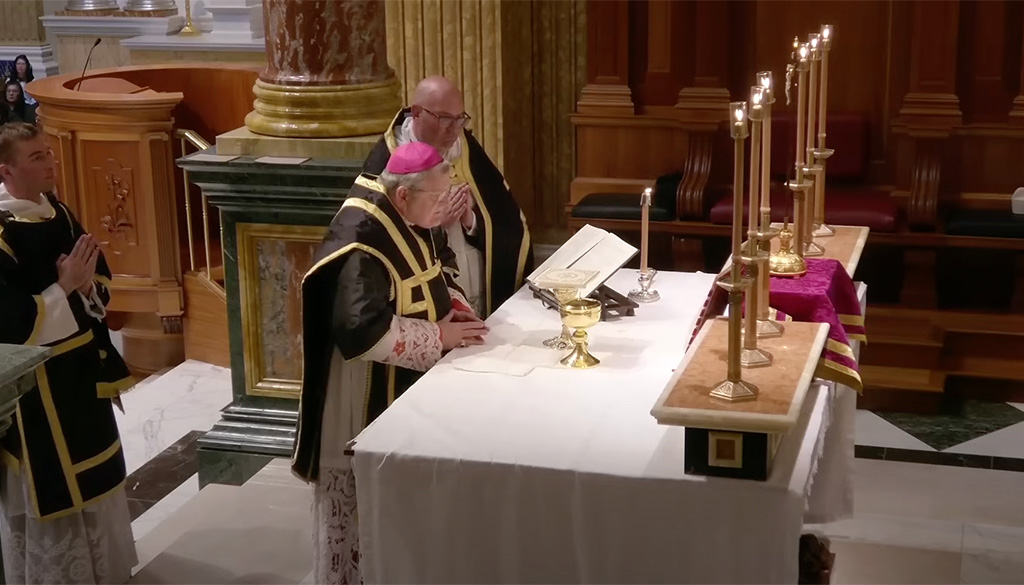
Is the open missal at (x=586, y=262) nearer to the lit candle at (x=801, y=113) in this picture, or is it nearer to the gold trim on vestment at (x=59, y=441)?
the lit candle at (x=801, y=113)

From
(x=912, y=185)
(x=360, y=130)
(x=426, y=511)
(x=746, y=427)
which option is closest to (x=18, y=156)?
(x=360, y=130)

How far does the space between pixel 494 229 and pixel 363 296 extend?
87 cm

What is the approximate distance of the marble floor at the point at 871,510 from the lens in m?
4.24

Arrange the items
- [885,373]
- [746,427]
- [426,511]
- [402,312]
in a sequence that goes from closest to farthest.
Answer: [746,427] < [426,511] < [402,312] < [885,373]

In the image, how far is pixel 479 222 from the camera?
413 centimetres

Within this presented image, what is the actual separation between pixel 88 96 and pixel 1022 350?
4903mm

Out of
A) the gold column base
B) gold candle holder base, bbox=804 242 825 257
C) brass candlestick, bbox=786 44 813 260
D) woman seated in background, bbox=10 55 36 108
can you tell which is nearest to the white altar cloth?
brass candlestick, bbox=786 44 813 260

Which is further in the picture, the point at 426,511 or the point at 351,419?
the point at 351,419

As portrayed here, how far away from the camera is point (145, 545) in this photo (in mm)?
4598

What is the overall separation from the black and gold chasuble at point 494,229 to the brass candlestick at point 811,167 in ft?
2.76

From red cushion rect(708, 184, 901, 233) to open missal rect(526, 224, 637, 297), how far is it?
2300mm

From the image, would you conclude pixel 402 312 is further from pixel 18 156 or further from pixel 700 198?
pixel 700 198

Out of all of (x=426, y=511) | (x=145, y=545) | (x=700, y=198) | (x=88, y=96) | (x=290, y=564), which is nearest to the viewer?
(x=426, y=511)

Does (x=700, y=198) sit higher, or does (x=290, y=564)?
(x=700, y=198)
